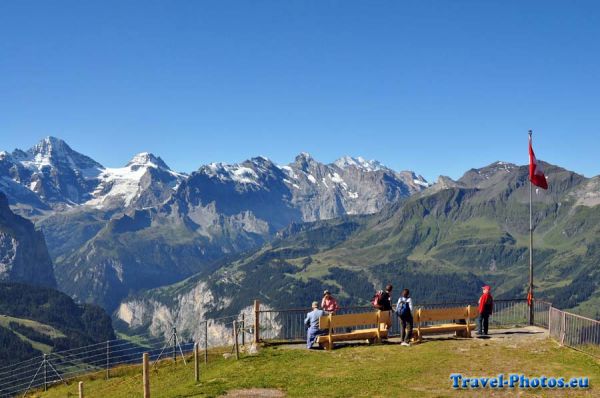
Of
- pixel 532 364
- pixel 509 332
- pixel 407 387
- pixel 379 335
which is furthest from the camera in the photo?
pixel 509 332

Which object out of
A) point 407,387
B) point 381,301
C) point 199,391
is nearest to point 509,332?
point 381,301

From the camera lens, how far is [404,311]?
3441 cm

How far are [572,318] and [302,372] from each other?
1620 centimetres

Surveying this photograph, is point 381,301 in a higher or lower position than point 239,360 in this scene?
higher

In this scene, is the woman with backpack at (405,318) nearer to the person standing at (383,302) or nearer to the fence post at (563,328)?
the person standing at (383,302)

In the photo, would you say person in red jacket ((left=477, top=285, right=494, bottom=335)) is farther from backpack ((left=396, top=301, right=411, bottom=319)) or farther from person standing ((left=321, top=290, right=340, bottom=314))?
person standing ((left=321, top=290, right=340, bottom=314))

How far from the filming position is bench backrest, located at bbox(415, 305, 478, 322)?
35031 mm

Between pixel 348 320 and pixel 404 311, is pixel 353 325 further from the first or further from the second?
pixel 404 311

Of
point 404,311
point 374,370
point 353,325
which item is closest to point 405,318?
point 404,311

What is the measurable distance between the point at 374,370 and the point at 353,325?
20.9 feet

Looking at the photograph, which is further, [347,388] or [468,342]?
[468,342]

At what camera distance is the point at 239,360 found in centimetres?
3241

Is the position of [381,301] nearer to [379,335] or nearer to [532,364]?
[379,335]

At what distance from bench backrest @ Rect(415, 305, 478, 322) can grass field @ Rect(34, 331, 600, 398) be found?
154 centimetres
